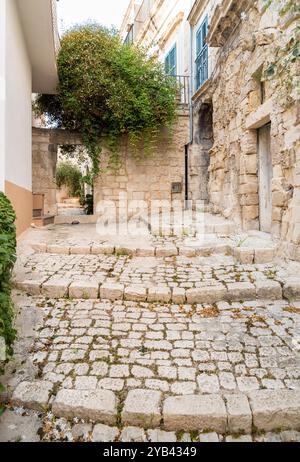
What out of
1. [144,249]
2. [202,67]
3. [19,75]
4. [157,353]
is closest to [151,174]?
[202,67]

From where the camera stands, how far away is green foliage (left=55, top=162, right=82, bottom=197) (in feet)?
51.4

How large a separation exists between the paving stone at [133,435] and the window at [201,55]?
8.86m

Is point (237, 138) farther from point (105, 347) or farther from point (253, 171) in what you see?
point (105, 347)

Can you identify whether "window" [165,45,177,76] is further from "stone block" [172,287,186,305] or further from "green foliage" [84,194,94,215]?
"stone block" [172,287,186,305]

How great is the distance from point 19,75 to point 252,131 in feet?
14.4

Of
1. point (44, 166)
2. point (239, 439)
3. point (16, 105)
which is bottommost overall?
point (239, 439)

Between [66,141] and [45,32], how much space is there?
3.40 m

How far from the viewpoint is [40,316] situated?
3.09 m

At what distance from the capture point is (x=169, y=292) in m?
3.50

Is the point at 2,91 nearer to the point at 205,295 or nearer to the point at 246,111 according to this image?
the point at 205,295

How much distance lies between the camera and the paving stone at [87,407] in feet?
6.24

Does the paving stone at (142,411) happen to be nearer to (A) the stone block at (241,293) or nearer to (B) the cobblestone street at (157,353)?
(B) the cobblestone street at (157,353)
